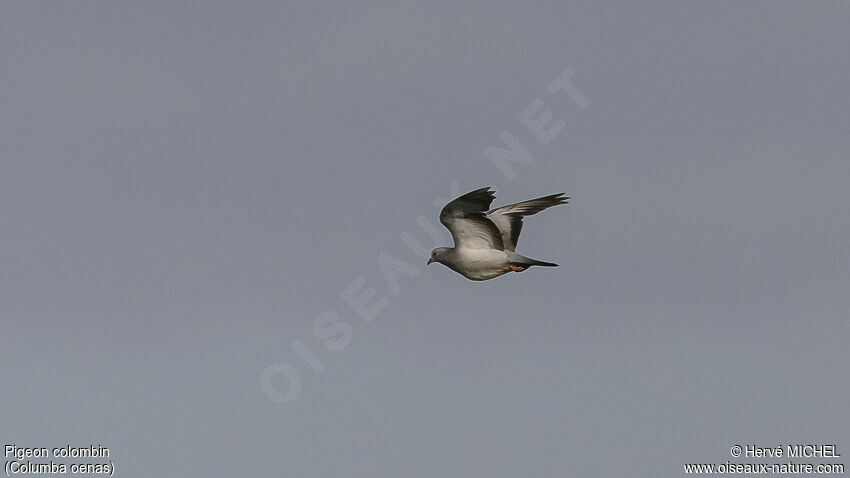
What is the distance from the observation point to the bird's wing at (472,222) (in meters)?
32.8

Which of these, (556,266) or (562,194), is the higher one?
(562,194)

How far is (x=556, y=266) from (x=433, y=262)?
357cm

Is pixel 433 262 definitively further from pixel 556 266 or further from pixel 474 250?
pixel 556 266

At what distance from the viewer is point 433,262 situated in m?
34.5

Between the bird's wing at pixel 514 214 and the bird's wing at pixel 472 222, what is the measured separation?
2.35ft

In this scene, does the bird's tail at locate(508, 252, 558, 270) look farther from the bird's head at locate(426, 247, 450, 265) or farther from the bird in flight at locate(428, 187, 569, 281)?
the bird's head at locate(426, 247, 450, 265)

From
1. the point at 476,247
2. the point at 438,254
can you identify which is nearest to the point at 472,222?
the point at 476,247

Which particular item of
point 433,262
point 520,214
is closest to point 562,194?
point 520,214

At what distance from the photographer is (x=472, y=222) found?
33.6 m

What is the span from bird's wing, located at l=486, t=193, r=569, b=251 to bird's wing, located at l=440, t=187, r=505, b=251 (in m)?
0.72

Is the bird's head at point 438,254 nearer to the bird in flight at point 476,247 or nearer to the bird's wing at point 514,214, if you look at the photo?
the bird in flight at point 476,247

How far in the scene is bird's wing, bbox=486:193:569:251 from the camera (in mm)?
34938

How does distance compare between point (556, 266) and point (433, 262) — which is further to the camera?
point (433, 262)

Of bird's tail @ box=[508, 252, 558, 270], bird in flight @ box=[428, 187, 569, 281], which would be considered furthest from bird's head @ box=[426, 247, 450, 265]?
bird's tail @ box=[508, 252, 558, 270]
